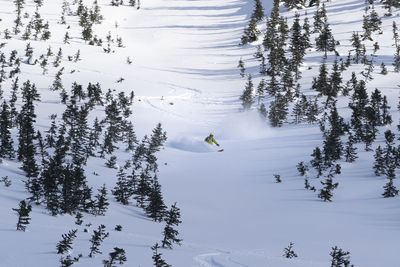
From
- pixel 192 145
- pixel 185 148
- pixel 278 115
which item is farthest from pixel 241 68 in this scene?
pixel 185 148

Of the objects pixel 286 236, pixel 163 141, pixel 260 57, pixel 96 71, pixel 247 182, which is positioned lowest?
pixel 286 236

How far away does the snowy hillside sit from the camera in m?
10.9

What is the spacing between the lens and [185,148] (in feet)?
118

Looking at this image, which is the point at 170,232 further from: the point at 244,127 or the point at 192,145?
the point at 244,127

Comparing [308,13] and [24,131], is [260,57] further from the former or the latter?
[24,131]

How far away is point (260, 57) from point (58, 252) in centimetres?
6674

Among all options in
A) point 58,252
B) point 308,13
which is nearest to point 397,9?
point 308,13

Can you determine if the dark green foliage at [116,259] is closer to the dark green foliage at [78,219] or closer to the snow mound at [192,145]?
the dark green foliage at [78,219]

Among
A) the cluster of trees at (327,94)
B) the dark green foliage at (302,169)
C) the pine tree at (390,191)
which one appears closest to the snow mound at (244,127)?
the cluster of trees at (327,94)

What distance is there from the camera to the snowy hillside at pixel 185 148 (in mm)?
10930

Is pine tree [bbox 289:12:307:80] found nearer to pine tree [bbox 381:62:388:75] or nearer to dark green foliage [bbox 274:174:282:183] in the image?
pine tree [bbox 381:62:388:75]

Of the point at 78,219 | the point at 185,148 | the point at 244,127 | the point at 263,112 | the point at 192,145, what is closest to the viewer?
the point at 78,219

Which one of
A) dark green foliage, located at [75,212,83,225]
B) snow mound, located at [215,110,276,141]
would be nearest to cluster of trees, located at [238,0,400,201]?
snow mound, located at [215,110,276,141]

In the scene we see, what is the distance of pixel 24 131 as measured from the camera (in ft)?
79.7
